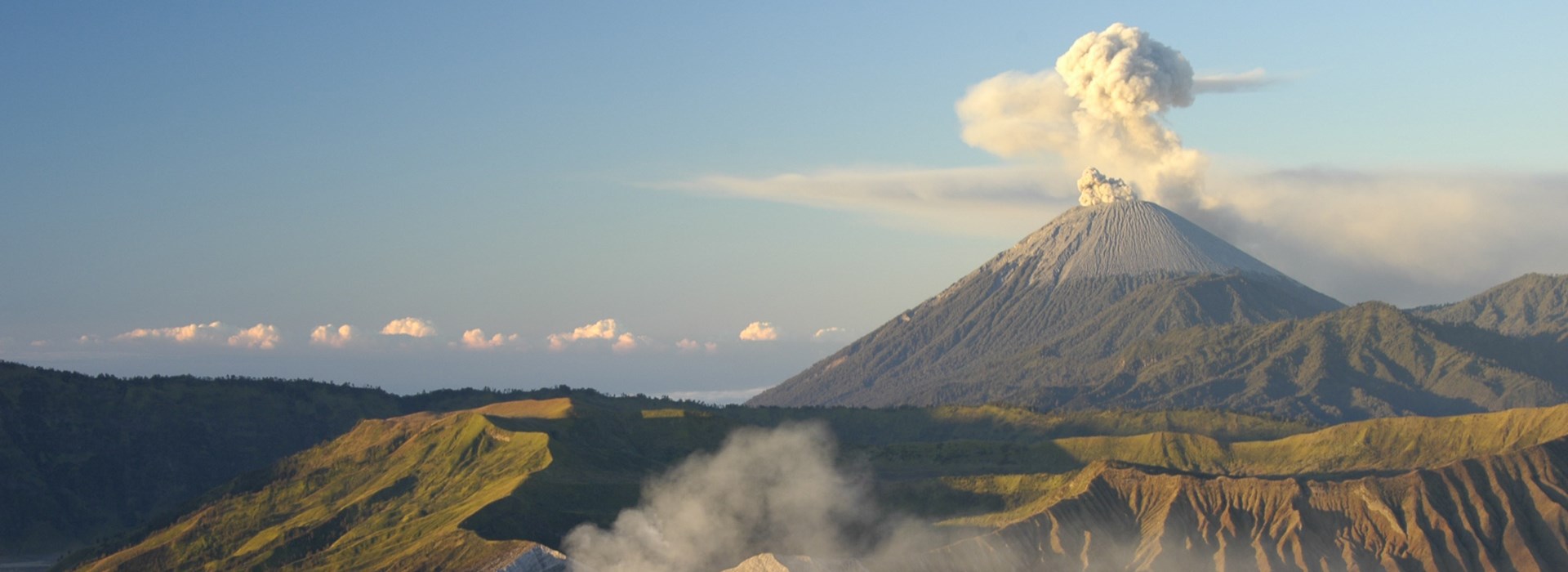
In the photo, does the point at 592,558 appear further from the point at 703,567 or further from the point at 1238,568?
the point at 1238,568

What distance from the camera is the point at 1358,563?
640 feet

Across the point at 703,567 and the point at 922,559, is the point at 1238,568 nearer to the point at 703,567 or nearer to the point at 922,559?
the point at 922,559

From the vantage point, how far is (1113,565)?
195 meters

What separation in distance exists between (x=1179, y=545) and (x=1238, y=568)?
6682 mm

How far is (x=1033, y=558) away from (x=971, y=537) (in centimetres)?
669

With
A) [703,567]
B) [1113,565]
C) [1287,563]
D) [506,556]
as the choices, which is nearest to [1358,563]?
[1287,563]

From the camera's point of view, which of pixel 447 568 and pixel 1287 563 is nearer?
pixel 447 568

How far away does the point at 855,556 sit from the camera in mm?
195375

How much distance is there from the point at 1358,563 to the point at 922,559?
45.6m

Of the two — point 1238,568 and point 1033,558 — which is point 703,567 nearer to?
point 1033,558

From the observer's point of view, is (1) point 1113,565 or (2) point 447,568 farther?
(1) point 1113,565

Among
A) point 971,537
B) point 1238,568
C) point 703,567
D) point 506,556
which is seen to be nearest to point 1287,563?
point 1238,568

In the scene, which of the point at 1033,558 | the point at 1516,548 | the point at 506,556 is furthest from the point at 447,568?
the point at 1516,548

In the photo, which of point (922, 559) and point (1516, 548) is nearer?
point (922, 559)
